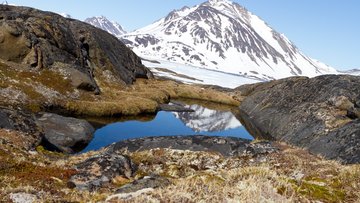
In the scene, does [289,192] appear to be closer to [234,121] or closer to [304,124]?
[304,124]

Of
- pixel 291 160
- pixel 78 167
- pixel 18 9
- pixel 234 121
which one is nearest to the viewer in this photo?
pixel 78 167

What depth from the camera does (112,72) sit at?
92375 millimetres

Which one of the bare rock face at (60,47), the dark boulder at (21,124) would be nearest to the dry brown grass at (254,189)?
the dark boulder at (21,124)

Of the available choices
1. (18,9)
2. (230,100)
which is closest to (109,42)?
(18,9)

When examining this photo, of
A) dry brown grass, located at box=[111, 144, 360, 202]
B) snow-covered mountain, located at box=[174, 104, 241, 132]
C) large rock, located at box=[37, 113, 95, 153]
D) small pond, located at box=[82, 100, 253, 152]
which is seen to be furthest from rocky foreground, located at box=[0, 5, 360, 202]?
snow-covered mountain, located at box=[174, 104, 241, 132]

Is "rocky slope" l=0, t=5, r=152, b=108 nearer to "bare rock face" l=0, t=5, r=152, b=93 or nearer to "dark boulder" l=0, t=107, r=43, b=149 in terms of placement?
"bare rock face" l=0, t=5, r=152, b=93

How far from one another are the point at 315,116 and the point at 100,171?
154 feet

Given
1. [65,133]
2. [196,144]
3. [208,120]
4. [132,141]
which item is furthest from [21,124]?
[208,120]

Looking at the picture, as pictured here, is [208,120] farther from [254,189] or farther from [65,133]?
[254,189]

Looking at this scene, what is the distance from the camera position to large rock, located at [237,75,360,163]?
140 ft

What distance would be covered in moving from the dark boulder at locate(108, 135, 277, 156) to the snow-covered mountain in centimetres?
3147

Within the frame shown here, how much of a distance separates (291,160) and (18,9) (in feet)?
280

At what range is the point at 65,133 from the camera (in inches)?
1711

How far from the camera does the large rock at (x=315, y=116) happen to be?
140 ft
